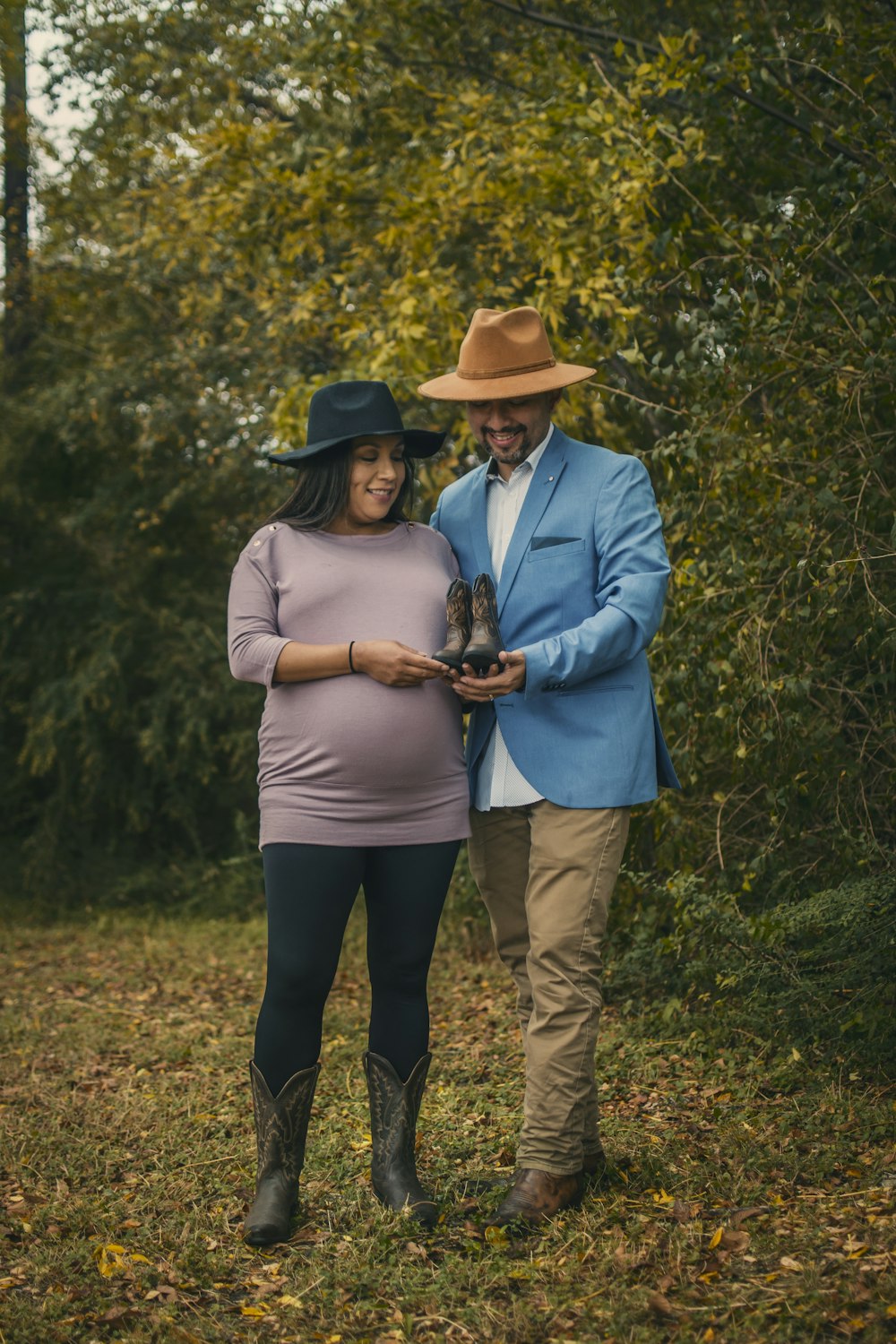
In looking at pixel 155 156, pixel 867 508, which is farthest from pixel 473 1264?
pixel 155 156

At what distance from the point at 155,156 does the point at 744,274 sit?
652 centimetres

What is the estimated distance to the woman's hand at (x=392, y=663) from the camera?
3152mm

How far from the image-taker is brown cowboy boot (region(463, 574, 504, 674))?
3.10 metres

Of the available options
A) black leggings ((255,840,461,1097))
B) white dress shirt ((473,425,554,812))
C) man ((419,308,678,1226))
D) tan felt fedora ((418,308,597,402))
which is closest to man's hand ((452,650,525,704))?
man ((419,308,678,1226))

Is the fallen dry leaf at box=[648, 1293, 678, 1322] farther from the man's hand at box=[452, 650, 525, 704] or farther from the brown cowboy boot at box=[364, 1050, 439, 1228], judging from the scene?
the man's hand at box=[452, 650, 525, 704]

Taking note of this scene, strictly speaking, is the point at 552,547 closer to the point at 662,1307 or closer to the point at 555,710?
the point at 555,710

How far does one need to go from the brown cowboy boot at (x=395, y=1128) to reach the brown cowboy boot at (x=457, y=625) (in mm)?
1061

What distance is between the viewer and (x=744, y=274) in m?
4.51

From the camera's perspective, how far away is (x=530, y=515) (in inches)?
135

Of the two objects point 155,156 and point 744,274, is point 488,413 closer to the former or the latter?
point 744,274

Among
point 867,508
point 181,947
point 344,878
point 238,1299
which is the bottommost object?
point 181,947

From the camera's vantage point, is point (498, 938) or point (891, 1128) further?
point (891, 1128)

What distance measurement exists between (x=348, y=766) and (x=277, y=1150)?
3.30 feet

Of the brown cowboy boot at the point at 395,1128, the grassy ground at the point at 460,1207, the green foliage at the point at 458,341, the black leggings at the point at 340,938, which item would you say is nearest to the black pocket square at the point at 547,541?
the black leggings at the point at 340,938
